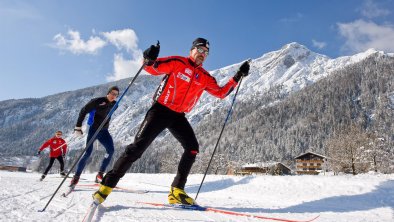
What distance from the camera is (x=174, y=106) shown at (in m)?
5.49

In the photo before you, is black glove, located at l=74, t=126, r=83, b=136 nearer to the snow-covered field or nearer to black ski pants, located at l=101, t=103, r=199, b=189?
the snow-covered field

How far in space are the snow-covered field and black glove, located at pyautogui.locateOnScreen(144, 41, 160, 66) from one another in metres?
2.16

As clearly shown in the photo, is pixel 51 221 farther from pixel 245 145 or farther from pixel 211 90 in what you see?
pixel 245 145

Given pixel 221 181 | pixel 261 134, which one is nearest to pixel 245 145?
pixel 261 134

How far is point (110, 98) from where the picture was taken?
29.0 ft

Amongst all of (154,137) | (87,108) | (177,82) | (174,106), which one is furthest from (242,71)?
(87,108)

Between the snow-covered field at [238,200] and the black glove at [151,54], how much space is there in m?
2.16

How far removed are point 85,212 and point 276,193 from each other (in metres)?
5.57

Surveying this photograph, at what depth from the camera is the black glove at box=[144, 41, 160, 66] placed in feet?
16.7

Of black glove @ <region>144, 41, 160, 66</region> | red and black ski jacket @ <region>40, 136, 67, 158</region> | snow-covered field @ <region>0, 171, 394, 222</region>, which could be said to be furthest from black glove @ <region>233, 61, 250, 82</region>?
red and black ski jacket @ <region>40, 136, 67, 158</region>

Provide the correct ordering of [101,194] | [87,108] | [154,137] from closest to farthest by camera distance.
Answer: [101,194] < [154,137] < [87,108]

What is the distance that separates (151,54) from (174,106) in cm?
92

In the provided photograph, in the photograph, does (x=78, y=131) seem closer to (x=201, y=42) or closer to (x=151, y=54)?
(x=151, y=54)

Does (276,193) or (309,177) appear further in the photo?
(309,177)
